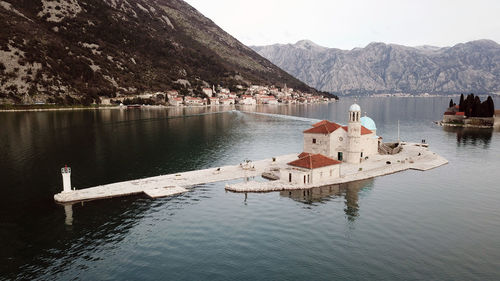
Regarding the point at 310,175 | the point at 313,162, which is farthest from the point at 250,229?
the point at 313,162

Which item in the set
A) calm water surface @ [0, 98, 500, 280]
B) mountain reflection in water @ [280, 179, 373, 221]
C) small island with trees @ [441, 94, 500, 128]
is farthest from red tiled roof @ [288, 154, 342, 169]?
small island with trees @ [441, 94, 500, 128]

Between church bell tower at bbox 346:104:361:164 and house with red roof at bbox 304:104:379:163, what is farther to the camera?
house with red roof at bbox 304:104:379:163

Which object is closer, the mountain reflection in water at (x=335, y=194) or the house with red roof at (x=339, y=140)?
the mountain reflection in water at (x=335, y=194)

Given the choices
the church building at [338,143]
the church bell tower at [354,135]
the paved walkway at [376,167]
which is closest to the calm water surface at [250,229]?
the paved walkway at [376,167]

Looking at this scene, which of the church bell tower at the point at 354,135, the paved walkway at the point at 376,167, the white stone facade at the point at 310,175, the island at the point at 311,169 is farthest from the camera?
the church bell tower at the point at 354,135

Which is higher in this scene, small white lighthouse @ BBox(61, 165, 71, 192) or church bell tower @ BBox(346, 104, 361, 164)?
church bell tower @ BBox(346, 104, 361, 164)

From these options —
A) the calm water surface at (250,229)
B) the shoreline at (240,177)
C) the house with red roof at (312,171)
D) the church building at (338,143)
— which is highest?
the church building at (338,143)

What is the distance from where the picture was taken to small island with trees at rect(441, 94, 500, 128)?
425 ft

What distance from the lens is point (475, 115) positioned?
440ft

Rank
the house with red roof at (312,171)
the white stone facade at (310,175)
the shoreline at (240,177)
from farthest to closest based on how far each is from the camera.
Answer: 1. the house with red roof at (312,171)
2. the white stone facade at (310,175)
3. the shoreline at (240,177)

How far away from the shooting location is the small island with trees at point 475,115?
130m

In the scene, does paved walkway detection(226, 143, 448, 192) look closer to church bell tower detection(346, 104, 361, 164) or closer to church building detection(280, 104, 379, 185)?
church bell tower detection(346, 104, 361, 164)

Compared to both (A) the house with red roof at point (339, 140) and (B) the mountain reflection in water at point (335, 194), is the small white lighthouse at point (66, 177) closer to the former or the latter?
(B) the mountain reflection in water at point (335, 194)

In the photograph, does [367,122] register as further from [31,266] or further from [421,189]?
[31,266]
